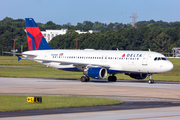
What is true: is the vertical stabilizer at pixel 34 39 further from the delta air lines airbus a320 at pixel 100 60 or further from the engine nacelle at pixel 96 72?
the engine nacelle at pixel 96 72

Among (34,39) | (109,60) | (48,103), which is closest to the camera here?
(48,103)

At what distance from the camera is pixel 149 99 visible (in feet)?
92.3

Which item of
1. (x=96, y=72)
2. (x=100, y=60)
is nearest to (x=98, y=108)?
(x=96, y=72)

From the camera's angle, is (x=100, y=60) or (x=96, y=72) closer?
(x=96, y=72)

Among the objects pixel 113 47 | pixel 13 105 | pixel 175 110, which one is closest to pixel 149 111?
pixel 175 110

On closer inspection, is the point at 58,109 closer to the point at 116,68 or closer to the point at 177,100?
the point at 177,100

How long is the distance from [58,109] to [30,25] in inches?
1315

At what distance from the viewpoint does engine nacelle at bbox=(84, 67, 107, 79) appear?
4425cm

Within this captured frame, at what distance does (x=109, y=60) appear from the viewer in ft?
152

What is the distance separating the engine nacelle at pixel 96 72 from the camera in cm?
4425

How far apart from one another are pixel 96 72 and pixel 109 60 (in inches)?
122

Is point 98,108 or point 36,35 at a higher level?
point 36,35

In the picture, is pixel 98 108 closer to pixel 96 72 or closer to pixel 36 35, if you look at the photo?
pixel 96 72

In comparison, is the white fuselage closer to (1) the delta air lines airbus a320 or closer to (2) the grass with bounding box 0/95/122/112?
(1) the delta air lines airbus a320
